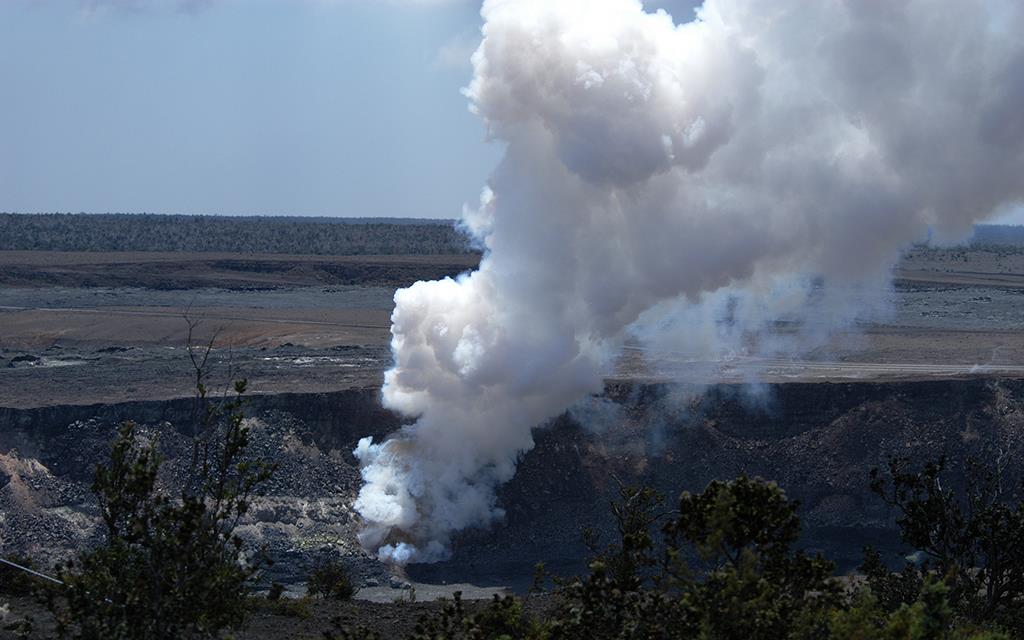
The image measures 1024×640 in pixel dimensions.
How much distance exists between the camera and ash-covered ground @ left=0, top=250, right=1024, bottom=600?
139ft

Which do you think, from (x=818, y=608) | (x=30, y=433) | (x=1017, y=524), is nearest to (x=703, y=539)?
(x=818, y=608)

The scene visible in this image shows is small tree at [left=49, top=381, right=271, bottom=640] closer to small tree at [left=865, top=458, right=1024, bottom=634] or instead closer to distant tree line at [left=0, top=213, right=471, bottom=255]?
small tree at [left=865, top=458, right=1024, bottom=634]

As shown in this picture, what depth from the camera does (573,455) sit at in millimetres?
47500

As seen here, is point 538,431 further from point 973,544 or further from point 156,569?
point 156,569

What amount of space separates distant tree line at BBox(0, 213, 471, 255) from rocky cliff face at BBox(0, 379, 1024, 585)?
86488mm

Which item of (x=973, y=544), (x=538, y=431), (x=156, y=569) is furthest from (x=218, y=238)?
(x=156, y=569)

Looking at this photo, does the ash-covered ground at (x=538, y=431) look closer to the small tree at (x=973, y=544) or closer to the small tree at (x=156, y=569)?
the small tree at (x=973, y=544)

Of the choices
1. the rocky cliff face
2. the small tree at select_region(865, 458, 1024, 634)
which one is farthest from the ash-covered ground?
the small tree at select_region(865, 458, 1024, 634)

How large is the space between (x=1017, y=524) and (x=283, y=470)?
94.8 ft

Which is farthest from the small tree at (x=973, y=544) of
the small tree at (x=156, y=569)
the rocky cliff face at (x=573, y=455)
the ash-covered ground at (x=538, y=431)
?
the rocky cliff face at (x=573, y=455)

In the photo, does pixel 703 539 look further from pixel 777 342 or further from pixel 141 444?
pixel 777 342

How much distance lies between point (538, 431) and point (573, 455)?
4.93 ft

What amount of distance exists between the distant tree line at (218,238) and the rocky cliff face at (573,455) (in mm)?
86488

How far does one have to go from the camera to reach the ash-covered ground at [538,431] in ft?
139
